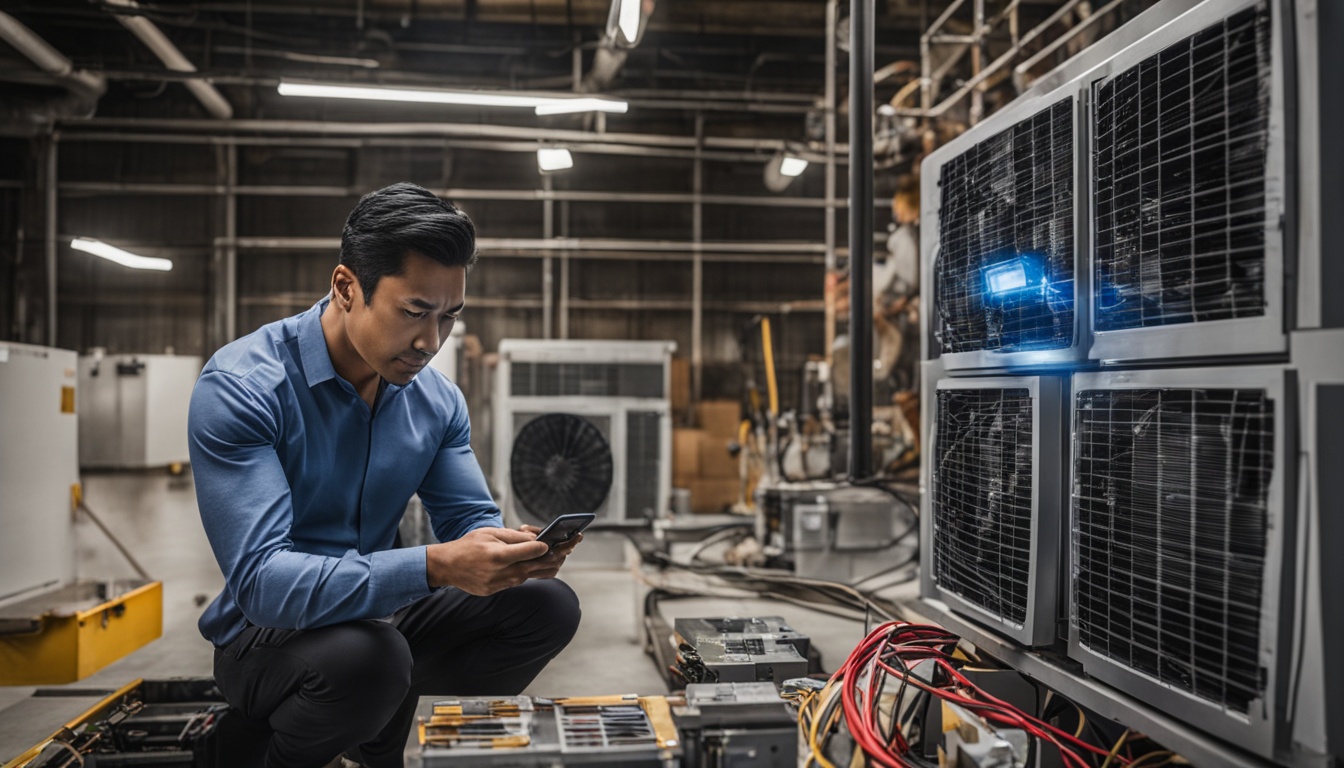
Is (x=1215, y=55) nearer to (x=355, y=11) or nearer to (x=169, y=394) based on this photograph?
(x=169, y=394)

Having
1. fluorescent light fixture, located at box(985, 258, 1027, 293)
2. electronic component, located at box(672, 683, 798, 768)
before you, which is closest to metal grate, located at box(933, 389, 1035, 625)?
fluorescent light fixture, located at box(985, 258, 1027, 293)

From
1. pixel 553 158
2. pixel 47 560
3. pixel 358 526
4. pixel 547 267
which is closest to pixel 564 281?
pixel 547 267

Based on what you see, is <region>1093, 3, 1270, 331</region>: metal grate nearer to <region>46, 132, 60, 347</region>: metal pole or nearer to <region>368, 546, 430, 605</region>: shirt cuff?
<region>368, 546, 430, 605</region>: shirt cuff

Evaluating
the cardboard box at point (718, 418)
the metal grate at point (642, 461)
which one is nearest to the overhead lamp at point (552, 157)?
the metal grate at point (642, 461)

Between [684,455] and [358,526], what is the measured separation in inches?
226

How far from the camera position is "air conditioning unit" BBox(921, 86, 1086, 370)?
4.93ft

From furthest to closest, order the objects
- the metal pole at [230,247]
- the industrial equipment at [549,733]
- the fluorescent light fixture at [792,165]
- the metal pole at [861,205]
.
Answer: the metal pole at [230,247] < the fluorescent light fixture at [792,165] < the metal pole at [861,205] < the industrial equipment at [549,733]

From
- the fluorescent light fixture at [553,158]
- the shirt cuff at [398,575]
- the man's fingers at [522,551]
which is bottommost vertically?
the shirt cuff at [398,575]

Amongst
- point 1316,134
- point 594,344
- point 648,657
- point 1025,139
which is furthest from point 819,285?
point 1316,134

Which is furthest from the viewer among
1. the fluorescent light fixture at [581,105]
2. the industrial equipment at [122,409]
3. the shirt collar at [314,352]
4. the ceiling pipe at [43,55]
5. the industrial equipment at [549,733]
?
the industrial equipment at [122,409]

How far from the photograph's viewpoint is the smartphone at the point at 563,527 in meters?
1.45

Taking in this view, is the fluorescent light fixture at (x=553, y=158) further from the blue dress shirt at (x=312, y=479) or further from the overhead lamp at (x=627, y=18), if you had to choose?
the blue dress shirt at (x=312, y=479)

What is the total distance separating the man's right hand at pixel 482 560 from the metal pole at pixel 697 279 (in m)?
6.06

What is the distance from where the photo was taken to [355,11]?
22.2ft
